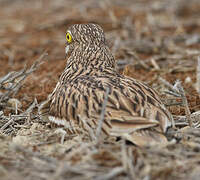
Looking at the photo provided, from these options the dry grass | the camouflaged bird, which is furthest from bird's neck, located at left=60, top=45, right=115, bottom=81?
the dry grass

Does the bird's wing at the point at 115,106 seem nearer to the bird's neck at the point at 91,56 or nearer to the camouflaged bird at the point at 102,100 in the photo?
the camouflaged bird at the point at 102,100

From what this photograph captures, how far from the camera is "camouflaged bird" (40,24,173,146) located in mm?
2910

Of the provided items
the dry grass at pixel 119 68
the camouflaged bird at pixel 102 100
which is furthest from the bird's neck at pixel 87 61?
the dry grass at pixel 119 68

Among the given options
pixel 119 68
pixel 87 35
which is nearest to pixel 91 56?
pixel 87 35

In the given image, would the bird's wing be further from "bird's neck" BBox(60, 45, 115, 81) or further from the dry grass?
"bird's neck" BBox(60, 45, 115, 81)

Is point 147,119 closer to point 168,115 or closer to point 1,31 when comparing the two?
point 168,115

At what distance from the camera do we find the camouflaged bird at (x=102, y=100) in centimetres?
291

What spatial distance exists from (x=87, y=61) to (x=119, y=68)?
1.67m

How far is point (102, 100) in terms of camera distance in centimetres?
311

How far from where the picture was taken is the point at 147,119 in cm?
293

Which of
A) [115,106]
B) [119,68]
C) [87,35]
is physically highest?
[87,35]

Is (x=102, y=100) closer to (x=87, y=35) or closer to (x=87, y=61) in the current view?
(x=87, y=61)

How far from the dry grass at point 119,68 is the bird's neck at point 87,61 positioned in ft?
1.45

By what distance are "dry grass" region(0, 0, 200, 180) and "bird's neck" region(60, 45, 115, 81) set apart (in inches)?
17.4
